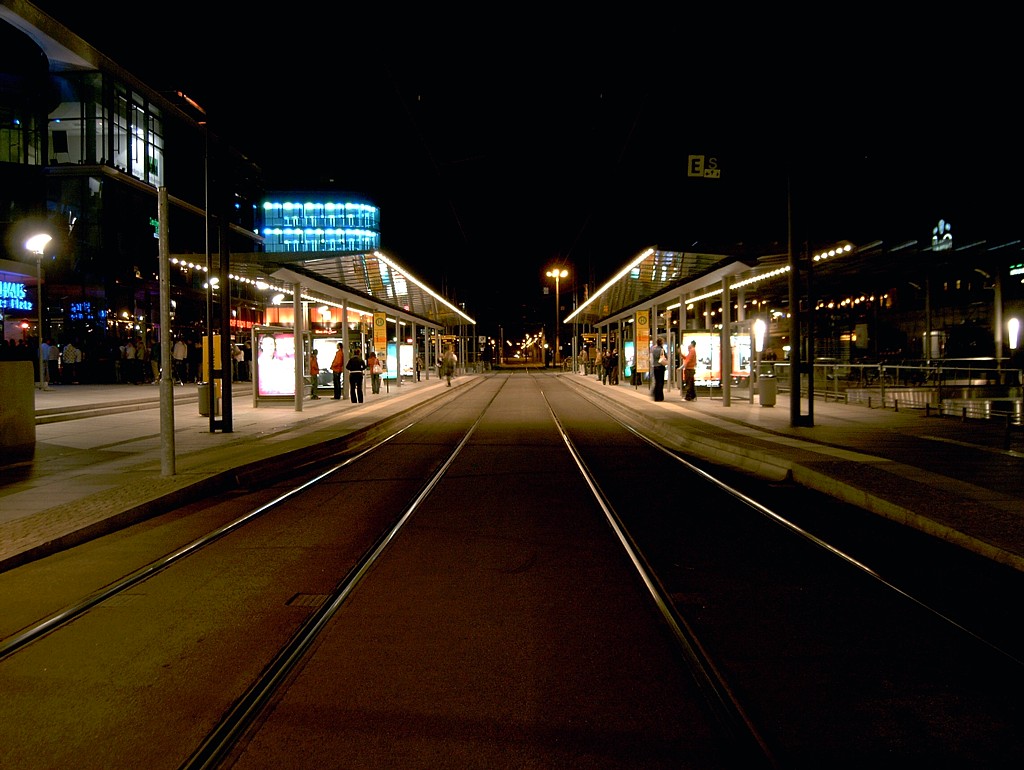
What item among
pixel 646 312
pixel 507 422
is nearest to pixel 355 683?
pixel 507 422

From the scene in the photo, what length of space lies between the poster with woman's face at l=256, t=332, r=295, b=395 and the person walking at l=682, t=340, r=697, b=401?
12.6m

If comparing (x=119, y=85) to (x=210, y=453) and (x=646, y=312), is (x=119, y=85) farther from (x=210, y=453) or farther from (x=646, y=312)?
(x=210, y=453)

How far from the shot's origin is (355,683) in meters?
4.28

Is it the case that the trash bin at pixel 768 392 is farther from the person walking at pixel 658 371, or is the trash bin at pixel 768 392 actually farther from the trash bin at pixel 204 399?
the trash bin at pixel 204 399

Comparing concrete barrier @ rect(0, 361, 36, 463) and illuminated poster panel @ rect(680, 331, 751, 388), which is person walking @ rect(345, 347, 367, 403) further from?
concrete barrier @ rect(0, 361, 36, 463)

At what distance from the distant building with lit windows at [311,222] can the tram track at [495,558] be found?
93.4m

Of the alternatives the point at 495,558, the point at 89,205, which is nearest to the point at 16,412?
the point at 495,558

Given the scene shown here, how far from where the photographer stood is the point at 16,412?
42.9ft

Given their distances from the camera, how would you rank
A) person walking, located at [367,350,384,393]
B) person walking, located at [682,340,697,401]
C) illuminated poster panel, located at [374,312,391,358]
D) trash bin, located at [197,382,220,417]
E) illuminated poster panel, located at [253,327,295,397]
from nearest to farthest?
trash bin, located at [197,382,220,417], illuminated poster panel, located at [253,327,295,397], person walking, located at [682,340,697,401], person walking, located at [367,350,384,393], illuminated poster panel, located at [374,312,391,358]

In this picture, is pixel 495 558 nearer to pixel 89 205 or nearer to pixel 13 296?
pixel 13 296

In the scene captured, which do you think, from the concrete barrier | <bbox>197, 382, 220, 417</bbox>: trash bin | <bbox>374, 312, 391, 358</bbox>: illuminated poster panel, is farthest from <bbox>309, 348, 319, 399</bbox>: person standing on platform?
the concrete barrier

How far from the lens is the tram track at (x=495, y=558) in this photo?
12.7 ft

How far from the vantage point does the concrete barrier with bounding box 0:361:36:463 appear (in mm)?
12812

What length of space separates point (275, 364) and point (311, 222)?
8368 centimetres
